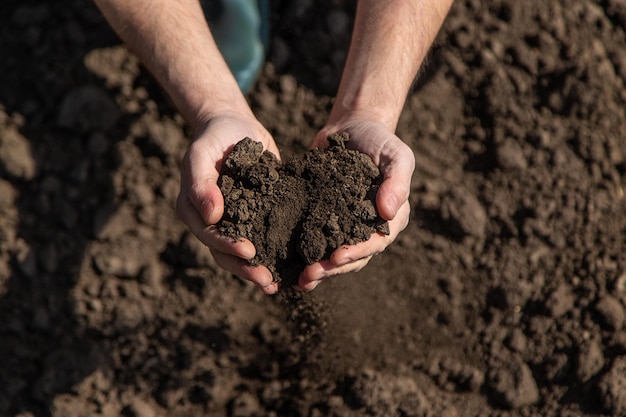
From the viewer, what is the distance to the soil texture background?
7.47ft

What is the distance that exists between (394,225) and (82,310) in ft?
3.84

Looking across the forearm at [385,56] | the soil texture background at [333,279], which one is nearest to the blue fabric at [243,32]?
the soil texture background at [333,279]

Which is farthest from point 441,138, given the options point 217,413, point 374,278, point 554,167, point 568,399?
point 217,413

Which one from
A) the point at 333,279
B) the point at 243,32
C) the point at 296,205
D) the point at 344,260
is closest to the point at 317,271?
the point at 344,260

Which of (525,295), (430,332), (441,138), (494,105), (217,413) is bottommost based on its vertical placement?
(217,413)

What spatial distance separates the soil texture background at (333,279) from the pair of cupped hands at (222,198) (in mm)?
518

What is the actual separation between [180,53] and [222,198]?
21.5 inches

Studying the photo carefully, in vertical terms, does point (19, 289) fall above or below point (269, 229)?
below

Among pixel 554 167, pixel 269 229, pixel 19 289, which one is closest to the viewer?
pixel 269 229

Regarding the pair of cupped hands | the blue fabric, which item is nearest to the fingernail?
the pair of cupped hands

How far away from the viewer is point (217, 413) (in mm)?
2293

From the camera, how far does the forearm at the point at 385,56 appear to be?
1944mm

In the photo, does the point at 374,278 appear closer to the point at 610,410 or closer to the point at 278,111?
the point at 278,111

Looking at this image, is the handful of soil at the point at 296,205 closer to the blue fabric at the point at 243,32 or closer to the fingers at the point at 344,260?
the fingers at the point at 344,260
